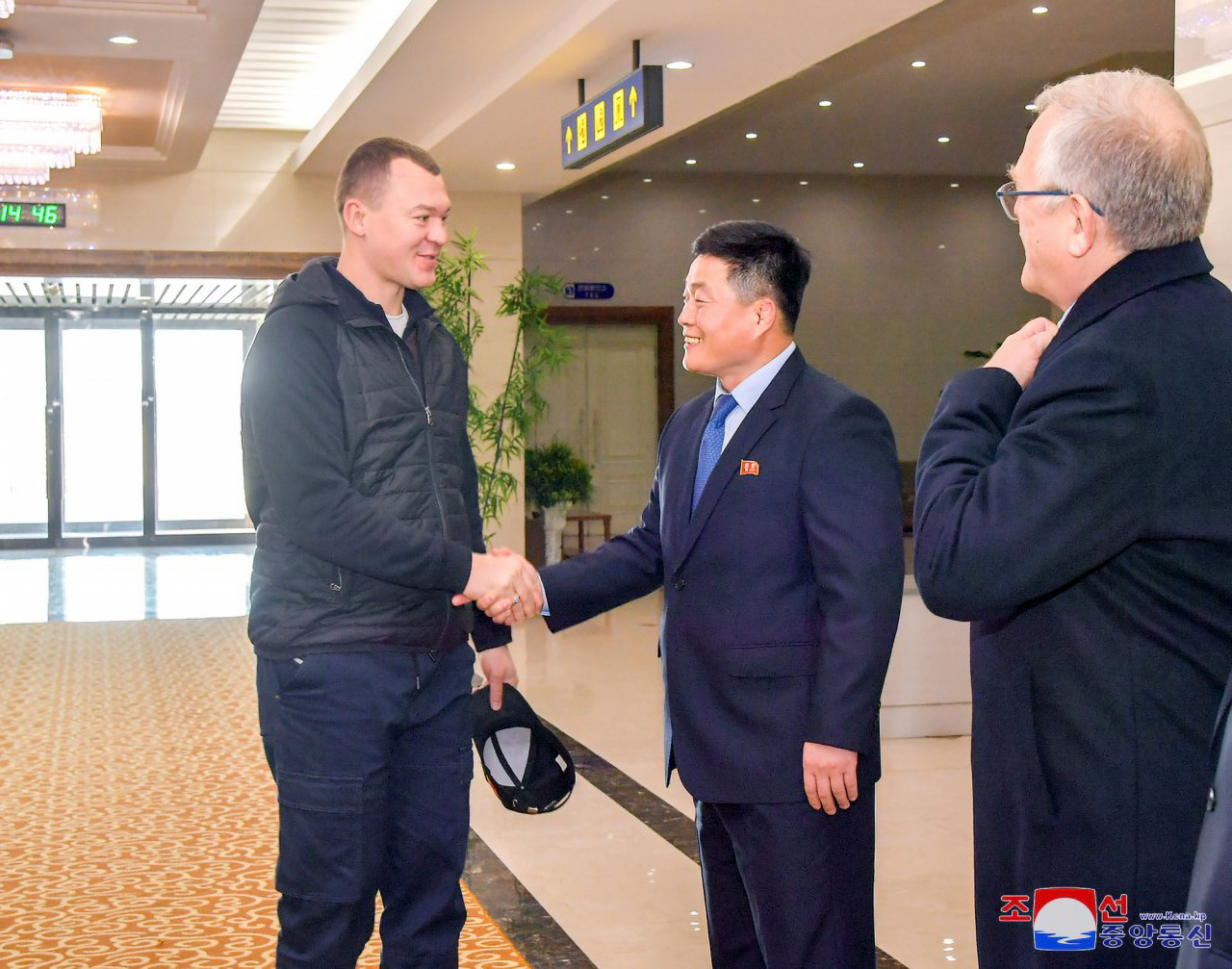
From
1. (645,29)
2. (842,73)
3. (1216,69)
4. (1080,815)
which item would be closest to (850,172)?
(842,73)

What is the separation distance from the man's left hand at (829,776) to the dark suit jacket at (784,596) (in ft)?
0.08

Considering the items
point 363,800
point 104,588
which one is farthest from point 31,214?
point 363,800

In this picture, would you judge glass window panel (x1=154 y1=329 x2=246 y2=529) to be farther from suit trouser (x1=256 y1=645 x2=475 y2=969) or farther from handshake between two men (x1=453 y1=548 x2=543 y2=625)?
suit trouser (x1=256 y1=645 x2=475 y2=969)

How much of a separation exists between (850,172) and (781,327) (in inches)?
569

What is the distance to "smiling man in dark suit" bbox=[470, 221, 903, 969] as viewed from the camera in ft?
7.76

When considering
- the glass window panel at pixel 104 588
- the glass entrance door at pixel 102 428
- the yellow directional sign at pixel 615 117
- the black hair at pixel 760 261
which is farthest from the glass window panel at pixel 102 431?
the black hair at pixel 760 261

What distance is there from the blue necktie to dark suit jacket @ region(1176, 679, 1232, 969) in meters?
1.42

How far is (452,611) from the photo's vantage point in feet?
8.77

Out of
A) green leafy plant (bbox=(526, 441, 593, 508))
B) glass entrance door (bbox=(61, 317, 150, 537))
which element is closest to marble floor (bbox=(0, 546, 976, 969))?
green leafy plant (bbox=(526, 441, 593, 508))

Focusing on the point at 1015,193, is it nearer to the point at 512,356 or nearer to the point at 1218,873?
the point at 1218,873

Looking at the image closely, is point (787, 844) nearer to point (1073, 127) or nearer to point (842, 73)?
point (1073, 127)

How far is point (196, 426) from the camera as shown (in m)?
19.4

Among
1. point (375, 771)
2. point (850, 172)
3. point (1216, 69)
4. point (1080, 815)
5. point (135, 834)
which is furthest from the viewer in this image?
point (850, 172)

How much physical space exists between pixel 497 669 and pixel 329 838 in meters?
0.59
